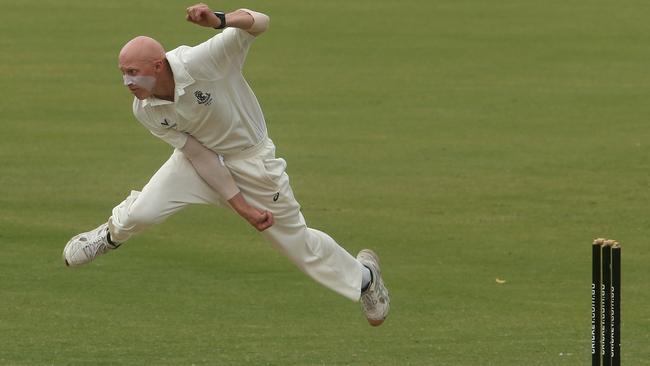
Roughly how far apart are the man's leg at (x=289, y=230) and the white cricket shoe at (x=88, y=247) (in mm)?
969

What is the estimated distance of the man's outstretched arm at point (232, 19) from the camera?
8641mm

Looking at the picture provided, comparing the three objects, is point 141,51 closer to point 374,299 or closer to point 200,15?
point 200,15

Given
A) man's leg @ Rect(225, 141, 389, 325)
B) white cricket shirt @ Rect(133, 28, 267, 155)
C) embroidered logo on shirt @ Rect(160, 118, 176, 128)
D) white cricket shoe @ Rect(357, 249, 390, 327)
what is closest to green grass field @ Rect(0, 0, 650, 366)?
white cricket shoe @ Rect(357, 249, 390, 327)

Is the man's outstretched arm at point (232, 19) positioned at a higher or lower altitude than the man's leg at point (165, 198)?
higher

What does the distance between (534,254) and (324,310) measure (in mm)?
2736

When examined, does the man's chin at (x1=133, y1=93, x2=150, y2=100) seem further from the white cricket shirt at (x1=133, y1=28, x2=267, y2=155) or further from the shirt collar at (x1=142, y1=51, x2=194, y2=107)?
the shirt collar at (x1=142, y1=51, x2=194, y2=107)

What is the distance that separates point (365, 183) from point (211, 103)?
8.57 meters

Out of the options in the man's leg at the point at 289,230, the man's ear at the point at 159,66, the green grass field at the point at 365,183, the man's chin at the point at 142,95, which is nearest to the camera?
the man's ear at the point at 159,66

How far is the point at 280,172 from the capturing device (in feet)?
32.9

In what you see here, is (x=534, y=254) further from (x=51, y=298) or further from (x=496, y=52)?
(x=496, y=52)

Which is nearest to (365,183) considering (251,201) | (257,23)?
(251,201)

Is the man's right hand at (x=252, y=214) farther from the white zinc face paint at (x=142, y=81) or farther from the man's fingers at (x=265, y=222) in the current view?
the white zinc face paint at (x=142, y=81)

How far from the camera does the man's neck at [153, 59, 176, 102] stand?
9.40 metres

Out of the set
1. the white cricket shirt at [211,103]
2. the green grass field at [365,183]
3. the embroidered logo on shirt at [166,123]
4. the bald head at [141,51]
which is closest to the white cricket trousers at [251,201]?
the white cricket shirt at [211,103]
